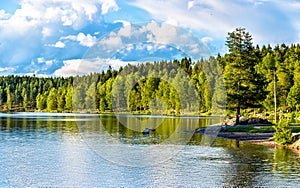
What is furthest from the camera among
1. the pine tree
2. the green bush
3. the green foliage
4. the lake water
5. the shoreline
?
the pine tree

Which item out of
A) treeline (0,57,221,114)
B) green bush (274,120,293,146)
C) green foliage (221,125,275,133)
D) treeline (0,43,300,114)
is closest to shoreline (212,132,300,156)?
green bush (274,120,293,146)

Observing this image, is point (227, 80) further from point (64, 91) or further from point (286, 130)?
point (64, 91)

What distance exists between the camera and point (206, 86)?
4031 inches

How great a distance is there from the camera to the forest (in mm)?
56531

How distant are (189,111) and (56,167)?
85065 millimetres

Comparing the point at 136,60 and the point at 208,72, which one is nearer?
the point at 136,60

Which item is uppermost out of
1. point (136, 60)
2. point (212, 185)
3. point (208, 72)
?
point (208, 72)

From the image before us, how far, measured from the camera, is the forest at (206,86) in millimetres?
56531

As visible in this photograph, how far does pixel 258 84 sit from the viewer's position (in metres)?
64.6

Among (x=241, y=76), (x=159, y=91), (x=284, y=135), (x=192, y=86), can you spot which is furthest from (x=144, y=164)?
(x=192, y=86)

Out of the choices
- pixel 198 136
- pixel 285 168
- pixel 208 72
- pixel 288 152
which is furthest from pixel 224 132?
pixel 208 72

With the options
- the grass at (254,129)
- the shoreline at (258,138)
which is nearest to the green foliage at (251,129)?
the grass at (254,129)

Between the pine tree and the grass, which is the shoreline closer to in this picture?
the grass

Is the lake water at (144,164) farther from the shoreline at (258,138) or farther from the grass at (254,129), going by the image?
the grass at (254,129)
